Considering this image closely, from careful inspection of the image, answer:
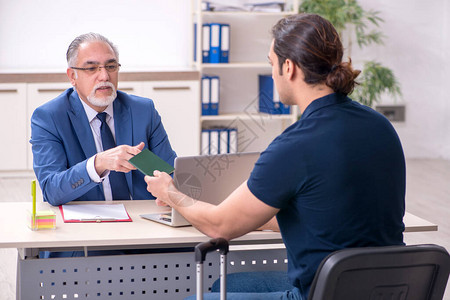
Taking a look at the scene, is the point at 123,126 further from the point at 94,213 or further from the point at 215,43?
the point at 215,43

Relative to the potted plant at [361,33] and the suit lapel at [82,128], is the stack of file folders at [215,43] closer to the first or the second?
the potted plant at [361,33]

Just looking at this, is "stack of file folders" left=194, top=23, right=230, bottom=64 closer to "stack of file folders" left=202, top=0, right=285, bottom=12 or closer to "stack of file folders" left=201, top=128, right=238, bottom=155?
"stack of file folders" left=202, top=0, right=285, bottom=12

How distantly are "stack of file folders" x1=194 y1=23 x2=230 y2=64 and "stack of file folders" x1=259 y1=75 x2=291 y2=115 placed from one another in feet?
1.38

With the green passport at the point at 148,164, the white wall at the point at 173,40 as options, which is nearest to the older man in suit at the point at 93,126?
the green passport at the point at 148,164

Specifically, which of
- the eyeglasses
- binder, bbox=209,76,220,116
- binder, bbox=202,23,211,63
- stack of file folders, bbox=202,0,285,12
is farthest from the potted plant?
the eyeglasses

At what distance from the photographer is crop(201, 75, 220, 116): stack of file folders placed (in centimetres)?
568

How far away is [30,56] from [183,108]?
57.5 inches

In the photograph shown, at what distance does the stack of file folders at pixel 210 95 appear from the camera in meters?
5.68

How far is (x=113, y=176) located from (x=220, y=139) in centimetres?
A: 339

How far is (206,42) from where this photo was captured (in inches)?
223

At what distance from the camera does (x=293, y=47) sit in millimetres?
1663

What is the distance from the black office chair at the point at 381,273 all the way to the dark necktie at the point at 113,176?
1173mm

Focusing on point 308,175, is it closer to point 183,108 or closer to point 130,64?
point 183,108

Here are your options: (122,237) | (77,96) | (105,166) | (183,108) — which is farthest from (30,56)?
(122,237)
